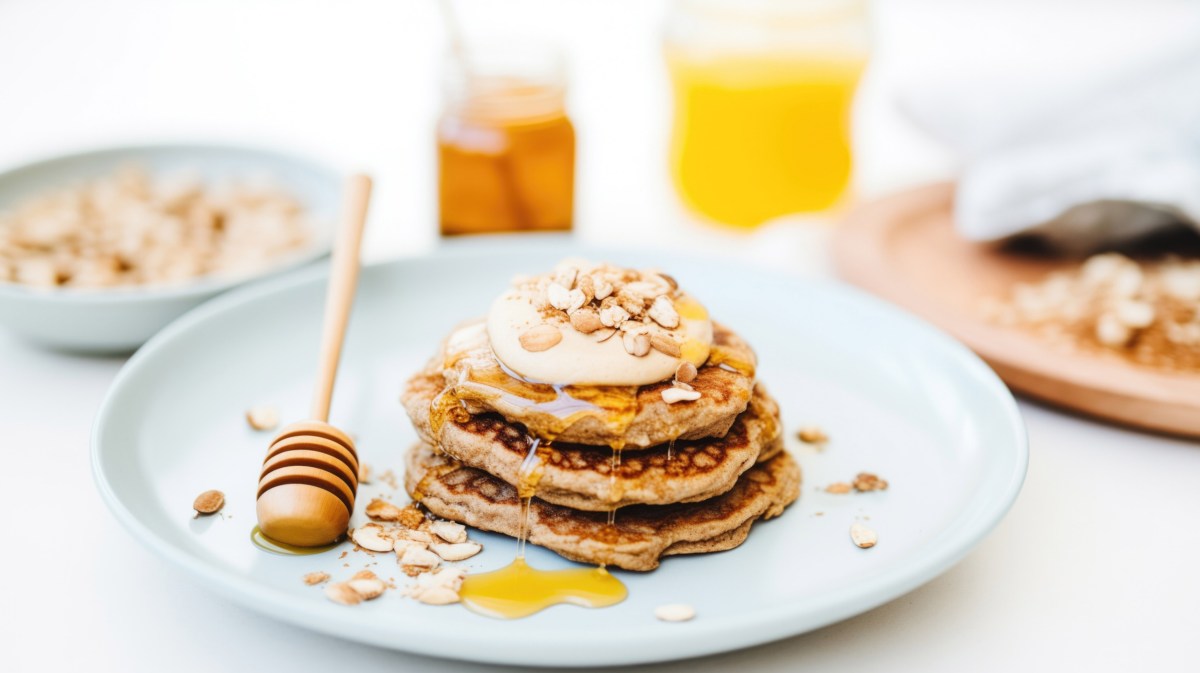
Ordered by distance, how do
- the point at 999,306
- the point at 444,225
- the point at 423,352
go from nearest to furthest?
the point at 423,352
the point at 999,306
the point at 444,225

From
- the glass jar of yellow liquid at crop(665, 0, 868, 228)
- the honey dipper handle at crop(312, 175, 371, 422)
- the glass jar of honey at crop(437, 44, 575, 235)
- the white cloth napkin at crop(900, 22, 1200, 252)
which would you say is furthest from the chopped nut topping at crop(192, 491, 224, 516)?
the white cloth napkin at crop(900, 22, 1200, 252)

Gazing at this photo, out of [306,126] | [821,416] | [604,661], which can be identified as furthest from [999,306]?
[306,126]

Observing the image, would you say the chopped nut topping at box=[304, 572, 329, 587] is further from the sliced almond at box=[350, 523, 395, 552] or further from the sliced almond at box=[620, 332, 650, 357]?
the sliced almond at box=[620, 332, 650, 357]

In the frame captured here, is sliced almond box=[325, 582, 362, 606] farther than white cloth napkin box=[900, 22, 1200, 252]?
No

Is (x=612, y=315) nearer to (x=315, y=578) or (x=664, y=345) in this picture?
(x=664, y=345)

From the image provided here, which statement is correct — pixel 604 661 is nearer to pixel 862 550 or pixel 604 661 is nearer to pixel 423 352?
pixel 862 550

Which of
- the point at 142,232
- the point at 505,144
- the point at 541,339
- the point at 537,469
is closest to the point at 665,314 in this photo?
the point at 541,339
